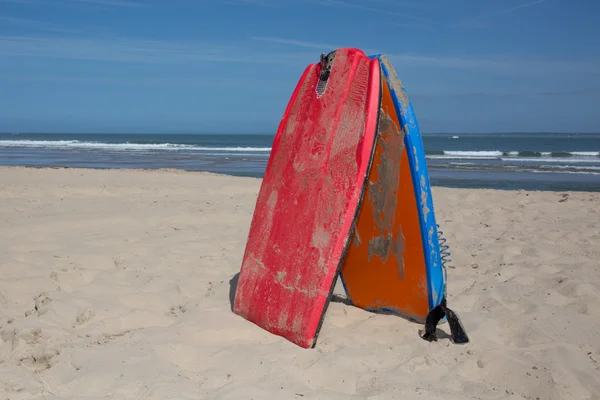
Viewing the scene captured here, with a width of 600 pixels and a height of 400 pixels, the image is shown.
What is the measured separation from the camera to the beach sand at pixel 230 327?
2.23 meters

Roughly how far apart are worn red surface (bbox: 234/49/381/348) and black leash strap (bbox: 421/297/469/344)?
23.8 inches

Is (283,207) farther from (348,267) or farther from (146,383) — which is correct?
(146,383)

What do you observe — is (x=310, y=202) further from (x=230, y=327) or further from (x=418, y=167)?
(x=230, y=327)

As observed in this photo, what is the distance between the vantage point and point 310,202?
9.14ft

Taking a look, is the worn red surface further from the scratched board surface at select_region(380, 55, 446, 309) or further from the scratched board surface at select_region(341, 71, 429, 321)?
A: the scratched board surface at select_region(341, 71, 429, 321)

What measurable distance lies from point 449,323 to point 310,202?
3.20 ft

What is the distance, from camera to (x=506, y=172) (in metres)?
16.6

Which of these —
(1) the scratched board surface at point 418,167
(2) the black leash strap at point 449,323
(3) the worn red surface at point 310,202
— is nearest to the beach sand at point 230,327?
(2) the black leash strap at point 449,323

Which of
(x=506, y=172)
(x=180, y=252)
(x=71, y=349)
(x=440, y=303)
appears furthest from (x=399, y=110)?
(x=506, y=172)

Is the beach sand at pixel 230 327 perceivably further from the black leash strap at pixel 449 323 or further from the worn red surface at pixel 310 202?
the worn red surface at pixel 310 202

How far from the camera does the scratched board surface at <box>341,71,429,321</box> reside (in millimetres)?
2838

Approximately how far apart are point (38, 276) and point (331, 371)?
2187 mm

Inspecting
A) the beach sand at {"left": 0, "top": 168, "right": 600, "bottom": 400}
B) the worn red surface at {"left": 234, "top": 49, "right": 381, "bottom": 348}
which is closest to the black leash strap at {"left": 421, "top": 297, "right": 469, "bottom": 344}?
the beach sand at {"left": 0, "top": 168, "right": 600, "bottom": 400}

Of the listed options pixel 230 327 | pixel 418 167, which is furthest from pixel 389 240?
pixel 230 327
